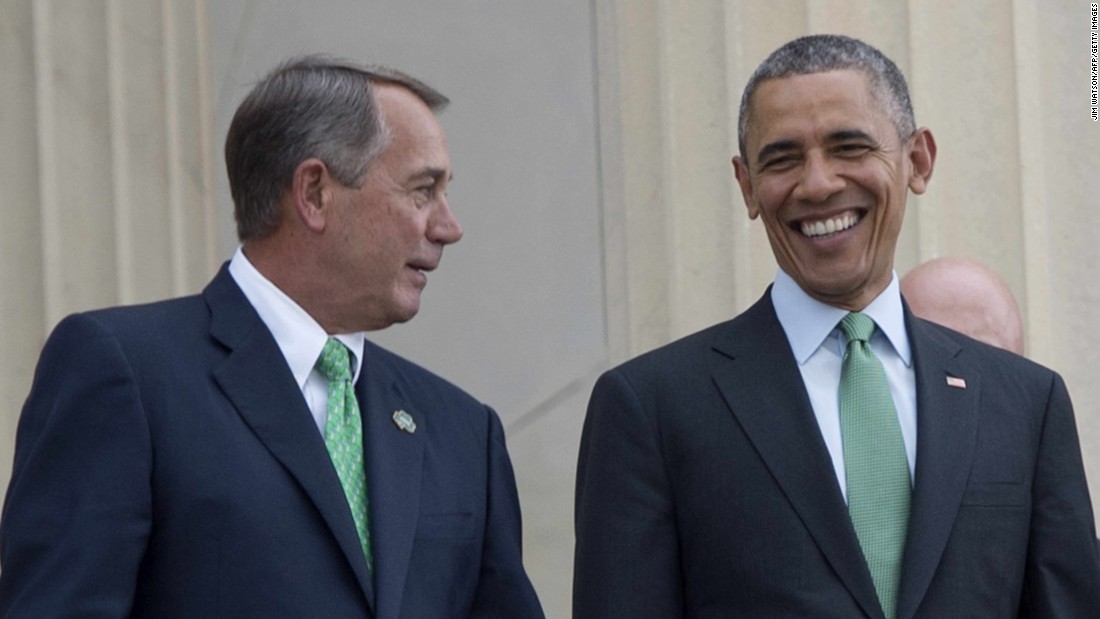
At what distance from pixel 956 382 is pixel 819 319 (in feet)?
0.84

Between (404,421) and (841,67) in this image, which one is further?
(404,421)

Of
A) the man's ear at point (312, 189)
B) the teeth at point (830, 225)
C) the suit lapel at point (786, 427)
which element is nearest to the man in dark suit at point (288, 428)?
the man's ear at point (312, 189)

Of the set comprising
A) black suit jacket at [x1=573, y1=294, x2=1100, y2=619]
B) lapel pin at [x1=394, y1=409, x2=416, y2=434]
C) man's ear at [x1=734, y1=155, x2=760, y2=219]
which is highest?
man's ear at [x1=734, y1=155, x2=760, y2=219]

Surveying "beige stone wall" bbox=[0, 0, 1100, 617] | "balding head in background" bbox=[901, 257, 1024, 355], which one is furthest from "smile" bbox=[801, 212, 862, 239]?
"beige stone wall" bbox=[0, 0, 1100, 617]

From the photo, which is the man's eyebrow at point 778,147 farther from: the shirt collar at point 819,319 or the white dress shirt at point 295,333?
the white dress shirt at point 295,333

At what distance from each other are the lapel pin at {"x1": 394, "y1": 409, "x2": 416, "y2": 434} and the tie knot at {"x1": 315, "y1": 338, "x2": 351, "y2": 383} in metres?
0.12

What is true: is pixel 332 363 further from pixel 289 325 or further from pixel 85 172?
pixel 85 172

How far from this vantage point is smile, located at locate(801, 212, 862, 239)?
3.70 meters

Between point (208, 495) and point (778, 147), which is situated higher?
point (778, 147)

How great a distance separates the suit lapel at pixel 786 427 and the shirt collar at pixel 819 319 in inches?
0.9

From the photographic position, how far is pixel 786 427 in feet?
12.0

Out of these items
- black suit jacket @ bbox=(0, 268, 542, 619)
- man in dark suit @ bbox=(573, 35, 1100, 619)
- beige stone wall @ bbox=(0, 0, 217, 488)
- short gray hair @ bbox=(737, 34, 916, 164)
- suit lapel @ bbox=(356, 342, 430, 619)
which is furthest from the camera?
beige stone wall @ bbox=(0, 0, 217, 488)

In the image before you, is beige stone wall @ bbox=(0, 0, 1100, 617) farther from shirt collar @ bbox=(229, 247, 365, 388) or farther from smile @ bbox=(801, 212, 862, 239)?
shirt collar @ bbox=(229, 247, 365, 388)

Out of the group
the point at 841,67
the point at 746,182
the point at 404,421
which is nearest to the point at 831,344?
the point at 746,182
